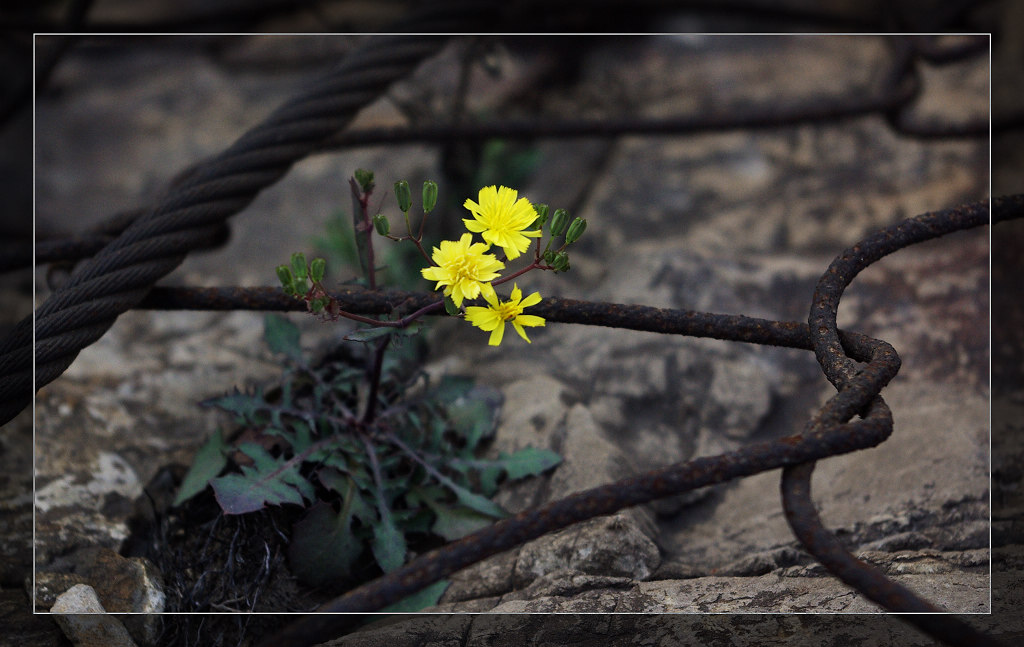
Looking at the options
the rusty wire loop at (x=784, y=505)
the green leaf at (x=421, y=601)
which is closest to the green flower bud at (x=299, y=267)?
the rusty wire loop at (x=784, y=505)

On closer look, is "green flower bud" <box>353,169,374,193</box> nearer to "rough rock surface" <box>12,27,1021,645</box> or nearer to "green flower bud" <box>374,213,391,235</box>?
"green flower bud" <box>374,213,391,235</box>

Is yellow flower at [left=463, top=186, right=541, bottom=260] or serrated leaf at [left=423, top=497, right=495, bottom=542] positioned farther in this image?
serrated leaf at [left=423, top=497, right=495, bottom=542]

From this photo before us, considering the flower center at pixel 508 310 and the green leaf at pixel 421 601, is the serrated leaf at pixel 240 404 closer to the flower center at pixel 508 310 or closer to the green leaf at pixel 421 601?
the green leaf at pixel 421 601

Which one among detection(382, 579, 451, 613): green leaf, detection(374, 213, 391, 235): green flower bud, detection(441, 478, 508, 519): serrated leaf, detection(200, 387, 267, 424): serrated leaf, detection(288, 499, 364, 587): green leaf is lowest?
detection(382, 579, 451, 613): green leaf

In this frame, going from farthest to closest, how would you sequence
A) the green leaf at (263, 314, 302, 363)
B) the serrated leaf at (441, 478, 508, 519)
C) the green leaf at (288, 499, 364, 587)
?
the green leaf at (263, 314, 302, 363)
the serrated leaf at (441, 478, 508, 519)
the green leaf at (288, 499, 364, 587)

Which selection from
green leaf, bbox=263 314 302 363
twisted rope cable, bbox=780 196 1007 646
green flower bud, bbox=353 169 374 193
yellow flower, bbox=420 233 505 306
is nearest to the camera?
twisted rope cable, bbox=780 196 1007 646

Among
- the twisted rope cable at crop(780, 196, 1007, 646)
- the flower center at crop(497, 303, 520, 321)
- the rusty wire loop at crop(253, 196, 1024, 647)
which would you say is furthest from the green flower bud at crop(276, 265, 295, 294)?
the twisted rope cable at crop(780, 196, 1007, 646)
